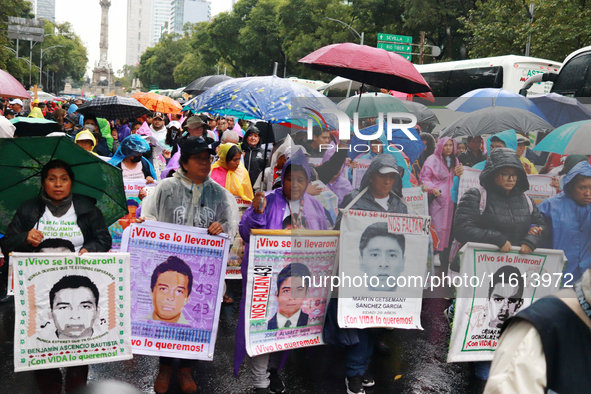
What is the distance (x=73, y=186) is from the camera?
4.06m

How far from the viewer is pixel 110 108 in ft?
35.6

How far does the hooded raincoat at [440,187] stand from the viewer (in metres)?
4.09

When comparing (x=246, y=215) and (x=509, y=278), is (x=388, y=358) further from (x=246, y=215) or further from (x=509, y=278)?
(x=246, y=215)

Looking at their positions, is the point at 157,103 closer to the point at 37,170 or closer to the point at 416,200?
the point at 37,170

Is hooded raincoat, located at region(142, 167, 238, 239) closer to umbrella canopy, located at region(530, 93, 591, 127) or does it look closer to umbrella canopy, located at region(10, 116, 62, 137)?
umbrella canopy, located at region(530, 93, 591, 127)

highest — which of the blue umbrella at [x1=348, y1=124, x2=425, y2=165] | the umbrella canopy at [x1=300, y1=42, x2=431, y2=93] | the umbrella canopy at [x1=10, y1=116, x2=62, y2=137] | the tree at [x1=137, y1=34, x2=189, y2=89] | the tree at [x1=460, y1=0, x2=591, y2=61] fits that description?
the tree at [x1=137, y1=34, x2=189, y2=89]

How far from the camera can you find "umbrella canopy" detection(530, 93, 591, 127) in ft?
16.2

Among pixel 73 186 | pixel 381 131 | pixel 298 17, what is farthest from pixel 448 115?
pixel 298 17

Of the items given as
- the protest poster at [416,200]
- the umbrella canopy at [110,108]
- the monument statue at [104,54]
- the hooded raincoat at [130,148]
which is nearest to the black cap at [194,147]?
the protest poster at [416,200]

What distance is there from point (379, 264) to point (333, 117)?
1138 millimetres

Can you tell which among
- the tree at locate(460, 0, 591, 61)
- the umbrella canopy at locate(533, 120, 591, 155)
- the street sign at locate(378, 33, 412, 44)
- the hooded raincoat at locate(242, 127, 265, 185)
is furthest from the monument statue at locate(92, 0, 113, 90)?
the umbrella canopy at locate(533, 120, 591, 155)

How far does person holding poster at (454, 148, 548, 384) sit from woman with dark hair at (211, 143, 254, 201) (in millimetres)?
3231

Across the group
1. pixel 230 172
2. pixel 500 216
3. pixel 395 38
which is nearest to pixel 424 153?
pixel 500 216

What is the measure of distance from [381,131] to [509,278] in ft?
4.58
